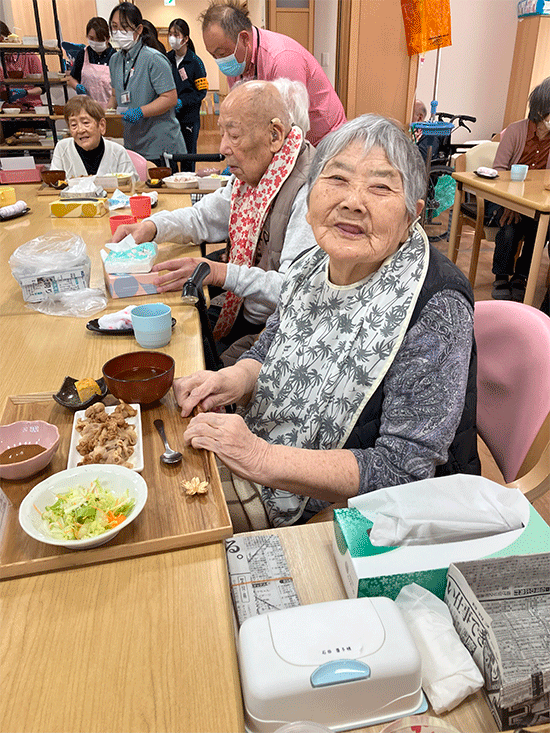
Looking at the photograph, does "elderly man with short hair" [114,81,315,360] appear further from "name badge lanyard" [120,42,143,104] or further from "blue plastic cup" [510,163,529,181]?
"name badge lanyard" [120,42,143,104]

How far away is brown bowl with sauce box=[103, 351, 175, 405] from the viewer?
1.10 meters

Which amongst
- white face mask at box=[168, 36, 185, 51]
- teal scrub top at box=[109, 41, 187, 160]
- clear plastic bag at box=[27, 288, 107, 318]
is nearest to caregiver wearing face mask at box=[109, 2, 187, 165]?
teal scrub top at box=[109, 41, 187, 160]

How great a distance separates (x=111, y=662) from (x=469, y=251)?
5188mm

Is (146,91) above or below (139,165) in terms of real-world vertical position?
above

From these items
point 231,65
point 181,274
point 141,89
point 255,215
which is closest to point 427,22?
point 141,89

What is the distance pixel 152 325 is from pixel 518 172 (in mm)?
3217

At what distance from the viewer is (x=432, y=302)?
1.12 meters

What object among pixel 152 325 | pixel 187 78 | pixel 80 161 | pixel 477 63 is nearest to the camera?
pixel 152 325

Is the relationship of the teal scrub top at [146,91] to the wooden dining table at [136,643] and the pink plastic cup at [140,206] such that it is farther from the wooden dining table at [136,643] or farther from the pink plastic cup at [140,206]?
the wooden dining table at [136,643]

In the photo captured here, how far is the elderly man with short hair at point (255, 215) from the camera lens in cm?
186

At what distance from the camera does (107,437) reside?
99 centimetres

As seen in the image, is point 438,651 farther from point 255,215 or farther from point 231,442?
point 255,215

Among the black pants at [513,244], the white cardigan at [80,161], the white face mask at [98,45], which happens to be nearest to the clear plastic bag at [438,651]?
the white cardigan at [80,161]

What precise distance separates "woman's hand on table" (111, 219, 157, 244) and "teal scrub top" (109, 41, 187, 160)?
2532 millimetres
